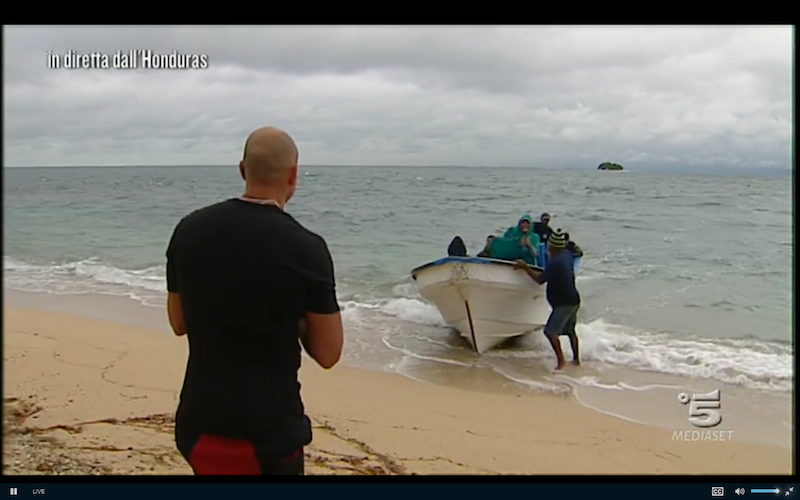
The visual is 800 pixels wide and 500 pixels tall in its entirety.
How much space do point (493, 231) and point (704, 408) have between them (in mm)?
14278

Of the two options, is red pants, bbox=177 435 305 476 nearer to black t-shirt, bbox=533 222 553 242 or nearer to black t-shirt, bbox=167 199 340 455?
Answer: black t-shirt, bbox=167 199 340 455

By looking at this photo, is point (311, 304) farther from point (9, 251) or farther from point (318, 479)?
point (9, 251)

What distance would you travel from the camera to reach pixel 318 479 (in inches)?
102

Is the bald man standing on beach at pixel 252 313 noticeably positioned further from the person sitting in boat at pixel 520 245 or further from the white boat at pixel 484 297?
the person sitting in boat at pixel 520 245

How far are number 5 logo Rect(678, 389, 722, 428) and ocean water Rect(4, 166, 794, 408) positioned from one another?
0.64 m

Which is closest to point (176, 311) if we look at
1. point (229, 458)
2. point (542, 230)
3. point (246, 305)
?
point (246, 305)

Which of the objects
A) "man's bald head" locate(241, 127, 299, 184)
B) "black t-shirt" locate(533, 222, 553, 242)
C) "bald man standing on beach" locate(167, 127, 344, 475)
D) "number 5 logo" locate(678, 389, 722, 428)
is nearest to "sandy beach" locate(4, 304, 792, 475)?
"number 5 logo" locate(678, 389, 722, 428)

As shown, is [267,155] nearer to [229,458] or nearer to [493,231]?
[229,458]

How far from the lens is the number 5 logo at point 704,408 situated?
5656 mm

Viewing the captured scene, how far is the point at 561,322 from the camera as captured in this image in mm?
7348

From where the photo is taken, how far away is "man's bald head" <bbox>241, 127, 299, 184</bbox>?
86.4 inches

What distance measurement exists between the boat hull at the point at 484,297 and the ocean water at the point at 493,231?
0.27 metres

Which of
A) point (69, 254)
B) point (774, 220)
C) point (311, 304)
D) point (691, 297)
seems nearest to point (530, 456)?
point (311, 304)

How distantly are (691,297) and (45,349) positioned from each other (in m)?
8.97
